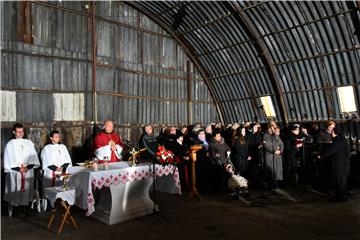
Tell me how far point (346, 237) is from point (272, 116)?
719 centimetres

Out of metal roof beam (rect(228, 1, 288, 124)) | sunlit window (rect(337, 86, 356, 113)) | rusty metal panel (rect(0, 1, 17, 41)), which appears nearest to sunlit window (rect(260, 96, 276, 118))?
metal roof beam (rect(228, 1, 288, 124))

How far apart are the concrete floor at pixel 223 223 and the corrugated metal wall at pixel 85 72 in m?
3.24

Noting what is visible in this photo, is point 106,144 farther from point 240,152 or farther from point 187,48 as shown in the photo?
point 187,48

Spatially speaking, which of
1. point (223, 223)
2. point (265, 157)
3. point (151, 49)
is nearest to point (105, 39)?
point (151, 49)

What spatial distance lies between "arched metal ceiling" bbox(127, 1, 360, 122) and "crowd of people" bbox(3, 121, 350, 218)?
61.9 inches

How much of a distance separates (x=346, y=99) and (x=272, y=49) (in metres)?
2.84

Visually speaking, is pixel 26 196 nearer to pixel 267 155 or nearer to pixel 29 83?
pixel 29 83

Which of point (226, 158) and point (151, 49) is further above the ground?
point (151, 49)

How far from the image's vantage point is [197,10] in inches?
435

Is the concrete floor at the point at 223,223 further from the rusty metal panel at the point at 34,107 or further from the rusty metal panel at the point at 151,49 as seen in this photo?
the rusty metal panel at the point at 151,49

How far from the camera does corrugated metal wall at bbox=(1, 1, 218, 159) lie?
8.72 m

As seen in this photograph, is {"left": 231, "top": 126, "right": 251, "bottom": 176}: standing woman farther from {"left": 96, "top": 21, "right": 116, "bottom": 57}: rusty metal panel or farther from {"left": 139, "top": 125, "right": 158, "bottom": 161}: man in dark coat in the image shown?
{"left": 96, "top": 21, "right": 116, "bottom": 57}: rusty metal panel

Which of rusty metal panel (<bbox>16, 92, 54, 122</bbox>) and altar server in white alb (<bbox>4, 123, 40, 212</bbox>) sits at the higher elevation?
rusty metal panel (<bbox>16, 92, 54, 122</bbox>)

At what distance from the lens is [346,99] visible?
33.2 feet
